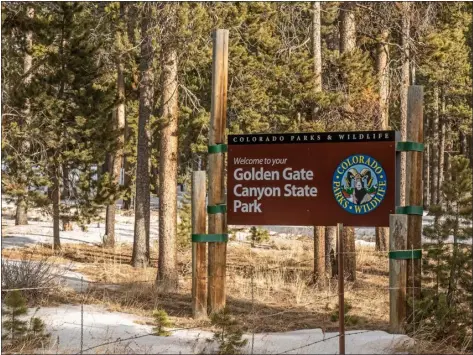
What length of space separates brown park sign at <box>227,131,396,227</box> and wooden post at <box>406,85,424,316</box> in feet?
0.97

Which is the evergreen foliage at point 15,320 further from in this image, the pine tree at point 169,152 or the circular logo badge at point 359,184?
the pine tree at point 169,152

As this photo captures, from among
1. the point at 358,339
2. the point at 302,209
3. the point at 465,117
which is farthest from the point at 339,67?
the point at 465,117

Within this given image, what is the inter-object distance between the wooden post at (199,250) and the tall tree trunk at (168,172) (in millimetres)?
4256

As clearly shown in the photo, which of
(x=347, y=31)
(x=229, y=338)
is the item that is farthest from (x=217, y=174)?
(x=347, y=31)

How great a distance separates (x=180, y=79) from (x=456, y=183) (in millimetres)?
8332

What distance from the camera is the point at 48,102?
1758 cm

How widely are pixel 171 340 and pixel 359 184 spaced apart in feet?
10.3

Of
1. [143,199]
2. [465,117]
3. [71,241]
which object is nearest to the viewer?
[143,199]

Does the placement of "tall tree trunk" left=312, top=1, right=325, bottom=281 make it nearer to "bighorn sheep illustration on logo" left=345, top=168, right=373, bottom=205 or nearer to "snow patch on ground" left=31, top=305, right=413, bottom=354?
"snow patch on ground" left=31, top=305, right=413, bottom=354

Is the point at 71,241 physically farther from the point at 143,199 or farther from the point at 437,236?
the point at 437,236

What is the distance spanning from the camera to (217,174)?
10484 mm

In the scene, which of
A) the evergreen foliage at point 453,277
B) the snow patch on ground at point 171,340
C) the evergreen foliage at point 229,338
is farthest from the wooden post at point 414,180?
the evergreen foliage at point 229,338

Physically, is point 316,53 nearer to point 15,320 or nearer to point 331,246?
point 331,246

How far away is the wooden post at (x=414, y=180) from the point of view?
9617 millimetres
